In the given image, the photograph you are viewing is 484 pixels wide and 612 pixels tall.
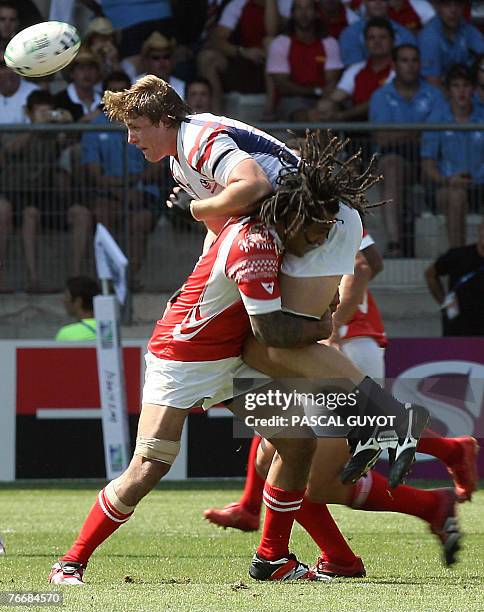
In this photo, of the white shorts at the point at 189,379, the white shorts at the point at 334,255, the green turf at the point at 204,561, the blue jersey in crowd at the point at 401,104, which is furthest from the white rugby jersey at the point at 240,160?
the blue jersey in crowd at the point at 401,104

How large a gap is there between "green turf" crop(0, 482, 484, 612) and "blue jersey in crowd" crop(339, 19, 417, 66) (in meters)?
5.57

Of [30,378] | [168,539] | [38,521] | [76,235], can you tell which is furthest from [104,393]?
[168,539]

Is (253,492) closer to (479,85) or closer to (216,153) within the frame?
(216,153)

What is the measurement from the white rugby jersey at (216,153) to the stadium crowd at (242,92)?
240 inches

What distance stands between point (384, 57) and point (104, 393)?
499cm

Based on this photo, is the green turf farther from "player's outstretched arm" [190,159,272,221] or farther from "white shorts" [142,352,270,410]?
"player's outstretched arm" [190,159,272,221]

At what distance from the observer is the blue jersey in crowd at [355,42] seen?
14469 mm

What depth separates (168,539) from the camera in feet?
27.0

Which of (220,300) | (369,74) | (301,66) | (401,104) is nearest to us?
(220,300)

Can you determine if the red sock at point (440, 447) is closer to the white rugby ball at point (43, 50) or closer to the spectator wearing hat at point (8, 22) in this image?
the white rugby ball at point (43, 50)

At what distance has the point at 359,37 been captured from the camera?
570 inches

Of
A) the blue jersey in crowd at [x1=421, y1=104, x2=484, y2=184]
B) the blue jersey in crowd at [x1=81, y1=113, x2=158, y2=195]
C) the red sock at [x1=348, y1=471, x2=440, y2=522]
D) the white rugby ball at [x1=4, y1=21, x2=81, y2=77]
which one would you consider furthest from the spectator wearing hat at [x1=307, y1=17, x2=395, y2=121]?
the red sock at [x1=348, y1=471, x2=440, y2=522]

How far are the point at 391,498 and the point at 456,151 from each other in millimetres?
6331

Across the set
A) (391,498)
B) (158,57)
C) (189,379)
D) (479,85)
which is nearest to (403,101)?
(479,85)
